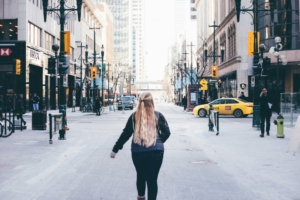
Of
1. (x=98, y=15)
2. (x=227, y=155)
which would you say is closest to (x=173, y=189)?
(x=227, y=155)

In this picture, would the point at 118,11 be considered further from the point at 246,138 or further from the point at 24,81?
the point at 246,138

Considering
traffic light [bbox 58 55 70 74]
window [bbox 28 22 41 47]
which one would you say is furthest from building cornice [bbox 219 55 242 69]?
traffic light [bbox 58 55 70 74]

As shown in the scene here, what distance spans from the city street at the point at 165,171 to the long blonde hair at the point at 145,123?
2210mm

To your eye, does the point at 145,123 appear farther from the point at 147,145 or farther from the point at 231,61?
the point at 231,61

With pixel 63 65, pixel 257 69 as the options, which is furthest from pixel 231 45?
pixel 63 65

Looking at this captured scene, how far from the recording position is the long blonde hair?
5570 millimetres

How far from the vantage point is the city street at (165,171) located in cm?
790

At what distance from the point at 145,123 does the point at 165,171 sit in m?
4.79

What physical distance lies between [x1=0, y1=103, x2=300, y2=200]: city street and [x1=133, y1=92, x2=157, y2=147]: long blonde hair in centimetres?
221

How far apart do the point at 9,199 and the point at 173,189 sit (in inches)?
114

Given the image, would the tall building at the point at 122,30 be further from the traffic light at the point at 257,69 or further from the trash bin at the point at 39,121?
the traffic light at the point at 257,69

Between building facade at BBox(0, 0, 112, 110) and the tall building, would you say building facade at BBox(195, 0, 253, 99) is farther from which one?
the tall building

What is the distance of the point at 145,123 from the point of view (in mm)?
5605

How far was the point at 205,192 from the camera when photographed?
26.1 feet
